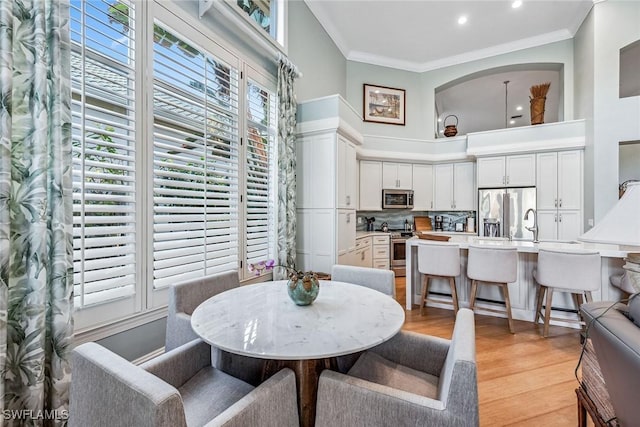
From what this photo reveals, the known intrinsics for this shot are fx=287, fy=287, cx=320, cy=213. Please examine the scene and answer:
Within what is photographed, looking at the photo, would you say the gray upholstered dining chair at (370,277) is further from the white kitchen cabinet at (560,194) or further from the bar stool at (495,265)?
the white kitchen cabinet at (560,194)

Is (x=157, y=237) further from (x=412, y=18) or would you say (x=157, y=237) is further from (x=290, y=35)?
(x=412, y=18)

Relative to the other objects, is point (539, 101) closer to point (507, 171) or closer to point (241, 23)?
point (507, 171)

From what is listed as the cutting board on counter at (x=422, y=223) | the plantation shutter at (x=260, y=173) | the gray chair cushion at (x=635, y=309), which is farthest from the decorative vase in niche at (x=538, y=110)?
the gray chair cushion at (x=635, y=309)

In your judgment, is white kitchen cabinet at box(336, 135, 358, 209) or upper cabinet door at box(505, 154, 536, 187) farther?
upper cabinet door at box(505, 154, 536, 187)

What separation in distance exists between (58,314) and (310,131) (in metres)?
3.04

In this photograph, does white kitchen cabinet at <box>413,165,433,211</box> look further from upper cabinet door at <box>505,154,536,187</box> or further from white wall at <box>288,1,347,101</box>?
white wall at <box>288,1,347,101</box>

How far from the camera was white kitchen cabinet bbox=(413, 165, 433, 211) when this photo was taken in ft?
19.4

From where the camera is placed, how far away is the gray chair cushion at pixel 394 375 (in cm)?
131

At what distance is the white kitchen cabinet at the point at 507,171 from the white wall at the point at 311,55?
3.05m

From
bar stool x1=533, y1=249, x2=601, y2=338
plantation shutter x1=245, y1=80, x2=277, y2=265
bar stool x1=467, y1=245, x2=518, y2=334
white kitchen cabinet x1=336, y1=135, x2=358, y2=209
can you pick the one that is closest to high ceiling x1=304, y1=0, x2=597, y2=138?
plantation shutter x1=245, y1=80, x2=277, y2=265

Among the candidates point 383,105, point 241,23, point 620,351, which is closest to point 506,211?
point 383,105

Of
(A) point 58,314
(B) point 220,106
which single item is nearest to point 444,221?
(B) point 220,106

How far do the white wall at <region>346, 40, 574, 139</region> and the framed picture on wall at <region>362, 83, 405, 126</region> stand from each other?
0.10 meters

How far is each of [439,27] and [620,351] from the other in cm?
544
